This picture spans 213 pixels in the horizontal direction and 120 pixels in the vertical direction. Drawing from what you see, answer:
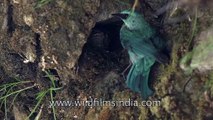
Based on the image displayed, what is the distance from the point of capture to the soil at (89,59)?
2.27 m

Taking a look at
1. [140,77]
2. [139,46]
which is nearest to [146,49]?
[139,46]

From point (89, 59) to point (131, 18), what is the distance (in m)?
0.36

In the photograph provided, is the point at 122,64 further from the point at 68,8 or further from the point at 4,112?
the point at 4,112

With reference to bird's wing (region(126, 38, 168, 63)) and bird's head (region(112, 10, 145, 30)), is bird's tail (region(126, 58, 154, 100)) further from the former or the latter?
bird's head (region(112, 10, 145, 30))

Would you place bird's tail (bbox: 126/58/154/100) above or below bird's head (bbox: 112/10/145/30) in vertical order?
below

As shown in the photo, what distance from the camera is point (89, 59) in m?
2.63

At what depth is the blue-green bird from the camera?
2.39 metres

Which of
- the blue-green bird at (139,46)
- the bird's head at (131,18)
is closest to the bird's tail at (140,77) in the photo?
the blue-green bird at (139,46)

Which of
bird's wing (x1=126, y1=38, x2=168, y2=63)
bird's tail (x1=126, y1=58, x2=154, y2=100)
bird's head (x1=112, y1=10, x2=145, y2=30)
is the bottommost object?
bird's tail (x1=126, y1=58, x2=154, y2=100)

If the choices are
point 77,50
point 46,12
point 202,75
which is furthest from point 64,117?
point 202,75

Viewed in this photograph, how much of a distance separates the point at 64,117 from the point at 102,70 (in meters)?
0.35

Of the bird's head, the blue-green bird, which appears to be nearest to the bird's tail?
the blue-green bird

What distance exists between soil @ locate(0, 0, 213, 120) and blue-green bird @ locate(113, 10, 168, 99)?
45mm

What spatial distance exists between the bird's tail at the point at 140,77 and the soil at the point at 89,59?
3cm
